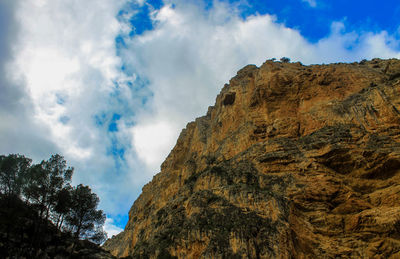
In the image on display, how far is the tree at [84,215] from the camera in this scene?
28652 mm

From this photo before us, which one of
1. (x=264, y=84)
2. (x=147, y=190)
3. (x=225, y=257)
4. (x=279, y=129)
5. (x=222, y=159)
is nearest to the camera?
(x=225, y=257)

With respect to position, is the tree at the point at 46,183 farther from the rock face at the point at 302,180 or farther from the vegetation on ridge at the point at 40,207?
the rock face at the point at 302,180

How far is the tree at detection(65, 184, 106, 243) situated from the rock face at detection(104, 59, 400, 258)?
9552mm

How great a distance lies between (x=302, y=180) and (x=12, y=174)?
114ft

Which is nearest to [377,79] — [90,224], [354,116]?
[354,116]

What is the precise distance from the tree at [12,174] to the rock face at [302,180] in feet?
61.7

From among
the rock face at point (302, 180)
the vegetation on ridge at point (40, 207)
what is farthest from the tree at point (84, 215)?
the rock face at point (302, 180)

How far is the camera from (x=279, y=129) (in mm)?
48375

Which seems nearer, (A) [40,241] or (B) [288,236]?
(A) [40,241]

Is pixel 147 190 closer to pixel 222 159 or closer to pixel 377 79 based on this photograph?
pixel 222 159

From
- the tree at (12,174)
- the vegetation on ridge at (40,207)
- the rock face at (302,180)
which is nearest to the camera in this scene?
the vegetation on ridge at (40,207)

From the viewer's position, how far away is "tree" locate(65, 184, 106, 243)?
28652 millimetres

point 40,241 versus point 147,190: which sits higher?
point 147,190

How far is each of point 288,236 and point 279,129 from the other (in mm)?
22357
